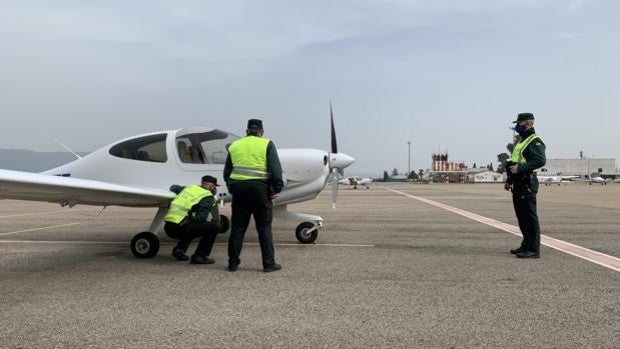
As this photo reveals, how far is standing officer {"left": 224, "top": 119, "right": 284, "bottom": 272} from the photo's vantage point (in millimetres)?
5477

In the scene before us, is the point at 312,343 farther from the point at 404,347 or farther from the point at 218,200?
the point at 218,200

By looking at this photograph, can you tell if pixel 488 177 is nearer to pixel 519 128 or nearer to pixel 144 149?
pixel 519 128

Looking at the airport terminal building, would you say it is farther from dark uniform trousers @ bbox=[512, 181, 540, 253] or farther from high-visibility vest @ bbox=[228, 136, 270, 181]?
high-visibility vest @ bbox=[228, 136, 270, 181]

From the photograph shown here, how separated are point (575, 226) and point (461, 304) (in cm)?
812

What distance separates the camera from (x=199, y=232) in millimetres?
6027

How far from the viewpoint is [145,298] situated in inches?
169

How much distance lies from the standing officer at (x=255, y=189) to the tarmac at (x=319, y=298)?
325 mm

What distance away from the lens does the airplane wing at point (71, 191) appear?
4.68m

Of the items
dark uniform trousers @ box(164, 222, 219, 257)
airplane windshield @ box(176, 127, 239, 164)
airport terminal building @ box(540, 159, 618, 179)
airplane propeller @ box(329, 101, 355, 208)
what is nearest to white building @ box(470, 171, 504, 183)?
airport terminal building @ box(540, 159, 618, 179)

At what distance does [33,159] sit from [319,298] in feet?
25.5

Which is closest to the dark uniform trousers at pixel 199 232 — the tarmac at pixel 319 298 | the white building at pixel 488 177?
the tarmac at pixel 319 298

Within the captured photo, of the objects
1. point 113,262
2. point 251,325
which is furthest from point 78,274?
point 251,325

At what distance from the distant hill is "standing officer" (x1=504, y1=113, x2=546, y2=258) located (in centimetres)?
766

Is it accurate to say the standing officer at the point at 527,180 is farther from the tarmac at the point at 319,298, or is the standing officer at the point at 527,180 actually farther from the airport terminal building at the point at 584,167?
the airport terminal building at the point at 584,167
